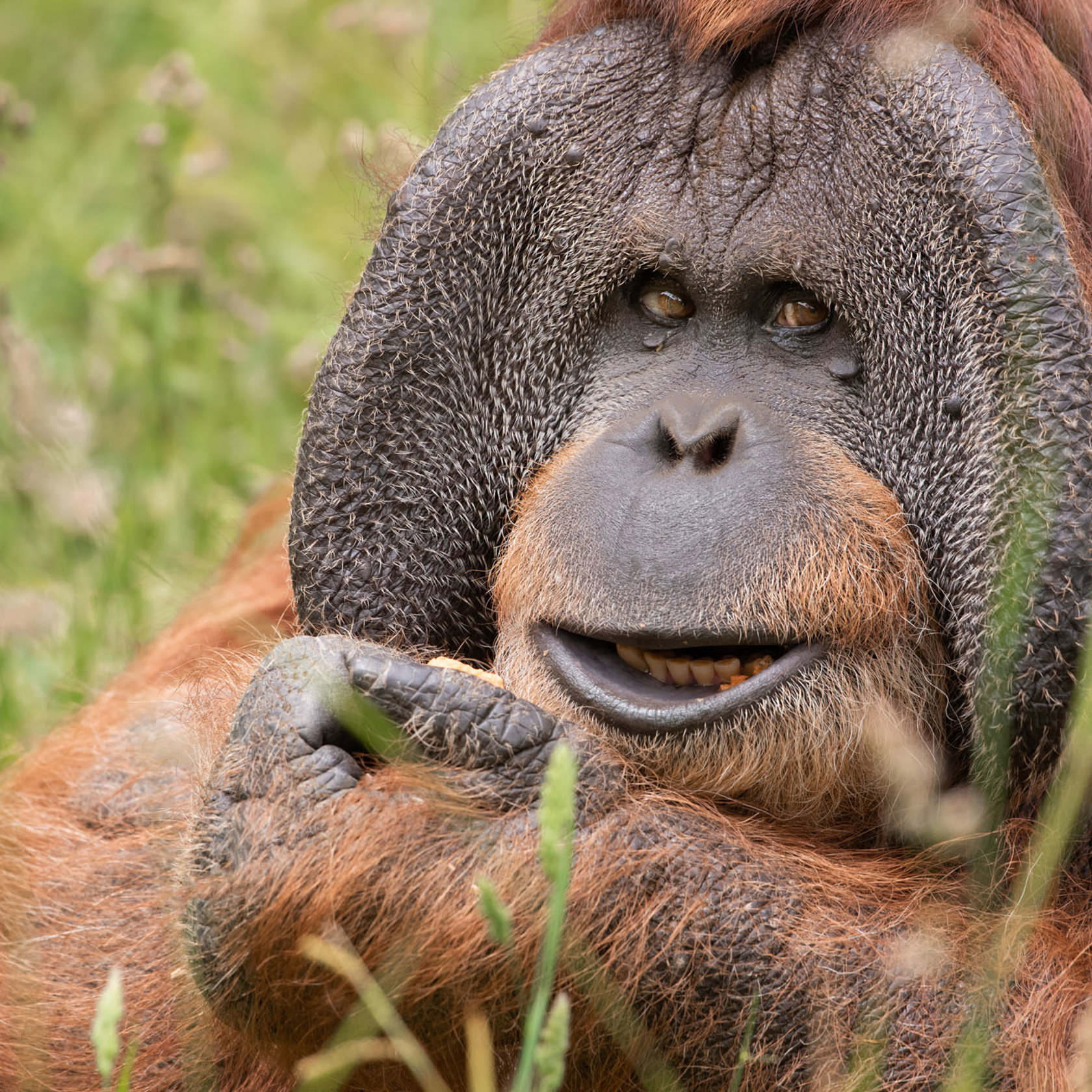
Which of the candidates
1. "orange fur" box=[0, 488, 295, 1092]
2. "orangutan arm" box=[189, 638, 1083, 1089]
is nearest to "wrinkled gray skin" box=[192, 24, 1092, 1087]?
"orangutan arm" box=[189, 638, 1083, 1089]

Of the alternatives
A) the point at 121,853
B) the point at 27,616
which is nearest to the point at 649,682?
the point at 121,853

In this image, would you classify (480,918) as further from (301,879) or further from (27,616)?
(27,616)

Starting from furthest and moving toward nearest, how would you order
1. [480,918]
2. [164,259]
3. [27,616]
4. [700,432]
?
[164,259], [27,616], [700,432], [480,918]

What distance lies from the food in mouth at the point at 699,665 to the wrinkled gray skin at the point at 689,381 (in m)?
0.24

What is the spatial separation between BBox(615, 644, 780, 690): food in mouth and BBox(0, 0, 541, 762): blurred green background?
0.95 meters

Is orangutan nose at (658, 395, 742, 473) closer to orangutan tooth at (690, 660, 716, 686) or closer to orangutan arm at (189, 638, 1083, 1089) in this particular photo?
orangutan tooth at (690, 660, 716, 686)

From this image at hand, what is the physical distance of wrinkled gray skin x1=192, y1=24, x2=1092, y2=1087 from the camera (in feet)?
6.47

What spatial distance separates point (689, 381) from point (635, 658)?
384 millimetres

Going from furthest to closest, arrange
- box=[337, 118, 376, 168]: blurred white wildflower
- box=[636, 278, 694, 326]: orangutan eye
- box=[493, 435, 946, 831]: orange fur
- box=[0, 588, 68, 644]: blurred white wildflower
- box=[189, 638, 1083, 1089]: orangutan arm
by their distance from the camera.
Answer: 1. box=[0, 588, 68, 644]: blurred white wildflower
2. box=[337, 118, 376, 168]: blurred white wildflower
3. box=[636, 278, 694, 326]: orangutan eye
4. box=[493, 435, 946, 831]: orange fur
5. box=[189, 638, 1083, 1089]: orangutan arm

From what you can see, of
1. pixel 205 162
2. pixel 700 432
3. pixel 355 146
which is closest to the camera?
pixel 700 432

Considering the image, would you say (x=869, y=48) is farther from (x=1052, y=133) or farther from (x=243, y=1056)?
(x=243, y=1056)

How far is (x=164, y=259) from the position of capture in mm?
3951

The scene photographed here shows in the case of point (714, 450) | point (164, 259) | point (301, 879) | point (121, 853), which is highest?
point (714, 450)

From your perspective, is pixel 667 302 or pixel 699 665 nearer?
pixel 699 665
